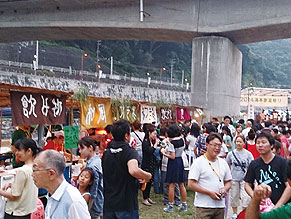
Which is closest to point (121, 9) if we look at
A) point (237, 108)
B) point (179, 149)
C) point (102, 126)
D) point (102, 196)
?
point (237, 108)

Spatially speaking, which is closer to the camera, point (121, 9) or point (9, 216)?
point (9, 216)

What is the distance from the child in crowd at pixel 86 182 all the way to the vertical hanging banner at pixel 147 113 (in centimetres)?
592

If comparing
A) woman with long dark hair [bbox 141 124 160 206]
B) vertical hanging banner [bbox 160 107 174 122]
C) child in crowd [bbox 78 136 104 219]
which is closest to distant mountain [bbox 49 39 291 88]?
vertical hanging banner [bbox 160 107 174 122]

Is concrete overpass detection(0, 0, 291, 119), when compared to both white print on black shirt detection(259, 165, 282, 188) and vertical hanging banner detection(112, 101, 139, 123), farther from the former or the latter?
white print on black shirt detection(259, 165, 282, 188)

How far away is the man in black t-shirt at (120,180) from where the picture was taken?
361 cm

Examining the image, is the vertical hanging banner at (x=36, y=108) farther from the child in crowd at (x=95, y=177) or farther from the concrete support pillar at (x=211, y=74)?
the concrete support pillar at (x=211, y=74)

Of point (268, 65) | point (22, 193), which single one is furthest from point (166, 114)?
point (268, 65)

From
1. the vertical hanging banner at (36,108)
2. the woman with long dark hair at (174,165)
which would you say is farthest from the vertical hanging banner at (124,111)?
the woman with long dark hair at (174,165)

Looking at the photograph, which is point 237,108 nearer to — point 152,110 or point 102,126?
point 152,110

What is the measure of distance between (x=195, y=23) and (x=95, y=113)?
14175 mm

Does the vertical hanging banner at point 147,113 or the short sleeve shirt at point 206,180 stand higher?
the vertical hanging banner at point 147,113

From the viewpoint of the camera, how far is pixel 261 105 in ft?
137

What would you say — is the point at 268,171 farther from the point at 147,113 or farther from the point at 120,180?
the point at 147,113

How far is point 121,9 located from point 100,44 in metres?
26.1
